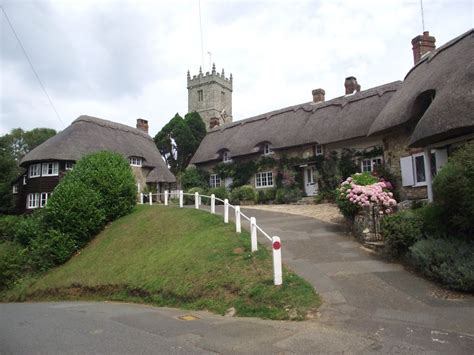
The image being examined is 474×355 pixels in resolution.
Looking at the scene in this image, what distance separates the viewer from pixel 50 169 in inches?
1186

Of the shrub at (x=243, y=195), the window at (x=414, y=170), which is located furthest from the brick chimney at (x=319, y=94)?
the window at (x=414, y=170)

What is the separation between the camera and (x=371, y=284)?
801 centimetres

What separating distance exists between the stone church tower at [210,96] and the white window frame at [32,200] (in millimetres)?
37716

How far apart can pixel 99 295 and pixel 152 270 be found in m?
2.49

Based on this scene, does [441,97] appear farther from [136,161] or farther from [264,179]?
[136,161]

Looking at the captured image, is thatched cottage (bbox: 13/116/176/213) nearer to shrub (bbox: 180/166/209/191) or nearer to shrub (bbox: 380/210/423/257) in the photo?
shrub (bbox: 180/166/209/191)

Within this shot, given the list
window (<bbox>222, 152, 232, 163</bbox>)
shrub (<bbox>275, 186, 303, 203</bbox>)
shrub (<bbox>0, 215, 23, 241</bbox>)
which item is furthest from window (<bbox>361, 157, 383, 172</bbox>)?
shrub (<bbox>0, 215, 23, 241</bbox>)

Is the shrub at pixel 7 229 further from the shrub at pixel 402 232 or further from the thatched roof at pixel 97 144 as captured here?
the shrub at pixel 402 232

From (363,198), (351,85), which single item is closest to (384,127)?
(363,198)

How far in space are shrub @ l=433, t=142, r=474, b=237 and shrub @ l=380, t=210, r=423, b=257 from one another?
2.63 feet

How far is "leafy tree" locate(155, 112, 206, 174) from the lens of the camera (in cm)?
4584

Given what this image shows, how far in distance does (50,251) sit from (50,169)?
1463 cm

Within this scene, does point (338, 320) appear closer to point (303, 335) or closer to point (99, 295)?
point (303, 335)

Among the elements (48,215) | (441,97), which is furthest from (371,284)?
(48,215)
